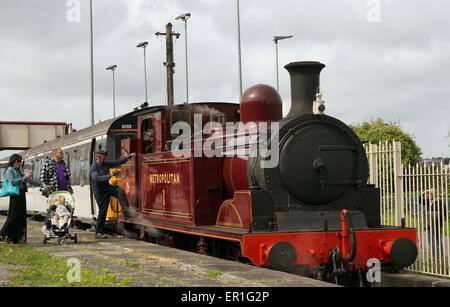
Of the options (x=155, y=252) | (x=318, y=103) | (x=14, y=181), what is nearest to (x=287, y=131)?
(x=318, y=103)

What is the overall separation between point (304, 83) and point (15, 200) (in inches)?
227

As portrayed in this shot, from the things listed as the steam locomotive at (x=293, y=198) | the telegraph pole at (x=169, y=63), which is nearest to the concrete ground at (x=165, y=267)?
the steam locomotive at (x=293, y=198)

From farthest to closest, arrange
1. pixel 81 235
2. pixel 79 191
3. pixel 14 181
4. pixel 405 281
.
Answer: pixel 79 191, pixel 81 235, pixel 14 181, pixel 405 281

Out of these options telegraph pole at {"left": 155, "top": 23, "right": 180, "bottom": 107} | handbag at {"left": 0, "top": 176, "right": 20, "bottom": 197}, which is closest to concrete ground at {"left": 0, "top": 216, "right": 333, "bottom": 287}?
handbag at {"left": 0, "top": 176, "right": 20, "bottom": 197}

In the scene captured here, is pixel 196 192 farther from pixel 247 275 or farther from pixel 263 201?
pixel 247 275

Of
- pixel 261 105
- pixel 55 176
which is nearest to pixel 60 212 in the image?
pixel 55 176

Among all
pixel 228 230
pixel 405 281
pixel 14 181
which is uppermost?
pixel 14 181

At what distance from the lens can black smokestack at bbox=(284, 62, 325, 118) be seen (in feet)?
30.6

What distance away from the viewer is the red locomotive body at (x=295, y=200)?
8.56 m

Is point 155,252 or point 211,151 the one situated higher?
point 211,151

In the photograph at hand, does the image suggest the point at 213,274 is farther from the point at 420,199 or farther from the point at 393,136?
the point at 393,136

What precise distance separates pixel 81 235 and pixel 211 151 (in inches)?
208

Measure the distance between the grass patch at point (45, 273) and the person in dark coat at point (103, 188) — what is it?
3.05 m

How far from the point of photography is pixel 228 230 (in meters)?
9.19
